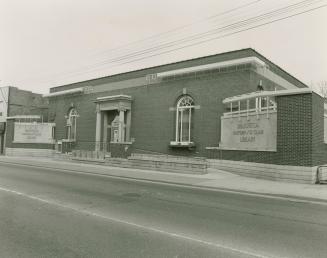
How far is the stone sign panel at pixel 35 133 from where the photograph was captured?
33.4 meters

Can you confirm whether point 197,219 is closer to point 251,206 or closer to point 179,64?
point 251,206

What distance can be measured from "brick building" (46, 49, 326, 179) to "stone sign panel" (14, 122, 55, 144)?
4.16ft

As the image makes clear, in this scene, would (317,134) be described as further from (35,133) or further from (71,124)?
(35,133)

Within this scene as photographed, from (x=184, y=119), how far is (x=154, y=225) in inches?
647

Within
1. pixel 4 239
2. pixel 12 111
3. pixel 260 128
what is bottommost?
pixel 4 239

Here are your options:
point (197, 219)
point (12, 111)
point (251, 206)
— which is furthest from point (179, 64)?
point (12, 111)

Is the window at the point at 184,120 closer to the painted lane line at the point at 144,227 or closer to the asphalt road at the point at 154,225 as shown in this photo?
the asphalt road at the point at 154,225

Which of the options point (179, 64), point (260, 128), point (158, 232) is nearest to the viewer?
point (158, 232)

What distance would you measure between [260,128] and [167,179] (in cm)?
540

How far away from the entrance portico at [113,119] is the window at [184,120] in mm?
4847

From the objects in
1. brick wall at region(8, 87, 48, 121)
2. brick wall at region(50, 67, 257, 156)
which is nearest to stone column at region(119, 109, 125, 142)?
brick wall at region(50, 67, 257, 156)

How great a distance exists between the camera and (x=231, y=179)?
1595 centimetres

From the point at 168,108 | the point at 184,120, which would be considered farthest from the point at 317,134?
the point at 168,108

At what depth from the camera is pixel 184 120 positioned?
23156 millimetres
